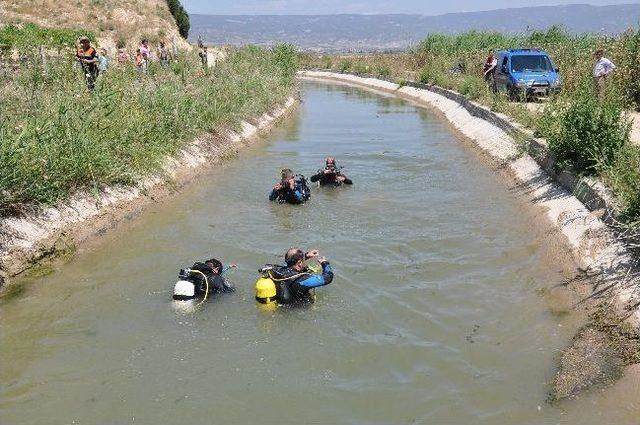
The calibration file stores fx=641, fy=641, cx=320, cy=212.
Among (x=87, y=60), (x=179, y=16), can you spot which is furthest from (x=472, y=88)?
(x=179, y=16)

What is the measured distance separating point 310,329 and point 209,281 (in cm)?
160

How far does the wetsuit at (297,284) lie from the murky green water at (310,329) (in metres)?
0.21

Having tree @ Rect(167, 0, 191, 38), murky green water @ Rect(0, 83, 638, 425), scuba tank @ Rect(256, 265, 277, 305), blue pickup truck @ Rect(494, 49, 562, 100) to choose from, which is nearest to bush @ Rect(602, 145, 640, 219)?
murky green water @ Rect(0, 83, 638, 425)

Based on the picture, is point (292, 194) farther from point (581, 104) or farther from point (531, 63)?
point (531, 63)

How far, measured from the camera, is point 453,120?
2750 centimetres

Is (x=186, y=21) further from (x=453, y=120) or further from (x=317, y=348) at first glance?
(x=317, y=348)

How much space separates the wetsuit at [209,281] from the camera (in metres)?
8.55

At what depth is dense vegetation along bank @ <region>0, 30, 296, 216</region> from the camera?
10508 mm

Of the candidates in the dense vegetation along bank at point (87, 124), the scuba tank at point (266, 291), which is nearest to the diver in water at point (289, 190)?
the dense vegetation along bank at point (87, 124)

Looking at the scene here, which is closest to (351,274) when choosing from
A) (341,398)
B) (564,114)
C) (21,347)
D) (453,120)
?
(341,398)

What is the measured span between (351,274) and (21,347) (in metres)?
4.60

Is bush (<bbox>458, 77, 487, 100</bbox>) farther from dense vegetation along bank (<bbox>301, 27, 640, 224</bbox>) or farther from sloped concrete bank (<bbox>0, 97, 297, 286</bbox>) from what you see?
sloped concrete bank (<bbox>0, 97, 297, 286</bbox>)

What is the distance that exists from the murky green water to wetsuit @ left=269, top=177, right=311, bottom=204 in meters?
0.22

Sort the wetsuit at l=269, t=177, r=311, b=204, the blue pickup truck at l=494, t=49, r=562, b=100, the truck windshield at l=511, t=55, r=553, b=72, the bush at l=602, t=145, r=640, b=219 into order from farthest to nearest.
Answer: the truck windshield at l=511, t=55, r=553, b=72
the blue pickup truck at l=494, t=49, r=562, b=100
the wetsuit at l=269, t=177, r=311, b=204
the bush at l=602, t=145, r=640, b=219
